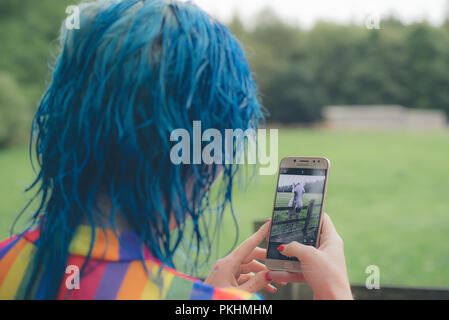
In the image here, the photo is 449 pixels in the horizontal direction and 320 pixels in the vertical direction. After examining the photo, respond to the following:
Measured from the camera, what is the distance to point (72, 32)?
0.86 meters

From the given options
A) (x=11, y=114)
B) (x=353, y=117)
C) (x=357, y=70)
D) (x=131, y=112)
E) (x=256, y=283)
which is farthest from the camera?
(x=357, y=70)

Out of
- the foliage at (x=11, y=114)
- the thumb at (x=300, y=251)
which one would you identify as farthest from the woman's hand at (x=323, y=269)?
the foliage at (x=11, y=114)

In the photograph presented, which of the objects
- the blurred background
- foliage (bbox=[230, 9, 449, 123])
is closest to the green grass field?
the blurred background

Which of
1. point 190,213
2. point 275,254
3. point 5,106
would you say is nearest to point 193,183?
point 190,213

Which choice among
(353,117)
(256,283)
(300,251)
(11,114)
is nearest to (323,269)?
(300,251)

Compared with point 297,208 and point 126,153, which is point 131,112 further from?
Result: point 297,208

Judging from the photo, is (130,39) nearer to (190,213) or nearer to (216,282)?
(190,213)

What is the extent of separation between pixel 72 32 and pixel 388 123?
117 feet

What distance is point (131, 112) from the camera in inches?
30.9

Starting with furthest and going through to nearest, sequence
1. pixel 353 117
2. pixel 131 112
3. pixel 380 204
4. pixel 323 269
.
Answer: pixel 353 117
pixel 380 204
pixel 323 269
pixel 131 112

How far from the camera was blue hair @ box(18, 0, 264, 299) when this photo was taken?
2.58 ft

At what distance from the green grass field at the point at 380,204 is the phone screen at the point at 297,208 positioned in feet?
0.30

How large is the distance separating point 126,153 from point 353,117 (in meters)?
35.6

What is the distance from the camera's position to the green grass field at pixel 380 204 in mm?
6840
